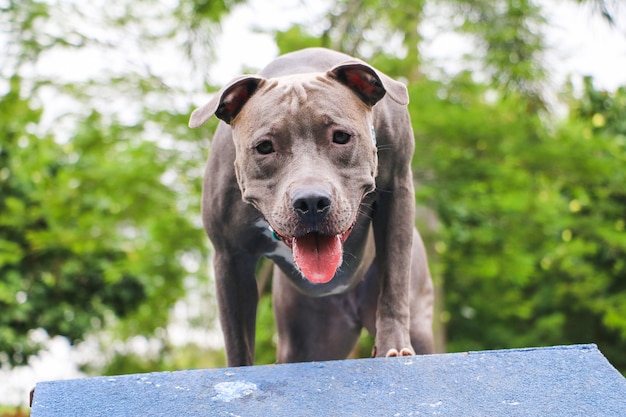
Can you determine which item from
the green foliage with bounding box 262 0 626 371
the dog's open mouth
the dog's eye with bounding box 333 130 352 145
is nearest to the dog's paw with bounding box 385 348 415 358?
the dog's open mouth

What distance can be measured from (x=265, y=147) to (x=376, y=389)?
2.98 feet

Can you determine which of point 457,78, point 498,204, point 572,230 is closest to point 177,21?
point 457,78

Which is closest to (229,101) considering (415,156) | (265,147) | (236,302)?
(265,147)

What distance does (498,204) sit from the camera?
27.3ft

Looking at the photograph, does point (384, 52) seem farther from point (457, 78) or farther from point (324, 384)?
point (324, 384)

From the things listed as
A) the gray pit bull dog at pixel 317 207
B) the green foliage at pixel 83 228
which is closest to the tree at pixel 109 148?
the green foliage at pixel 83 228

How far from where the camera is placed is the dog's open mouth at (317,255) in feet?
9.36

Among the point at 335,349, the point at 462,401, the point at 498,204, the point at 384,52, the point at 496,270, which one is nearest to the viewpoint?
the point at 462,401

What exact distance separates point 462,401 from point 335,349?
1.60 metres

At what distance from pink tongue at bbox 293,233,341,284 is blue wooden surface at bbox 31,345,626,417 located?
13.9 inches

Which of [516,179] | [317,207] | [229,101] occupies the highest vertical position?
[229,101]

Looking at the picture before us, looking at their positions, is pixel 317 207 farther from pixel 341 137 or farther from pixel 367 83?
pixel 367 83

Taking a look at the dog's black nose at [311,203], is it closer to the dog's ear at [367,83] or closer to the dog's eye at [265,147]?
the dog's eye at [265,147]

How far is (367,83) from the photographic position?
3086mm
